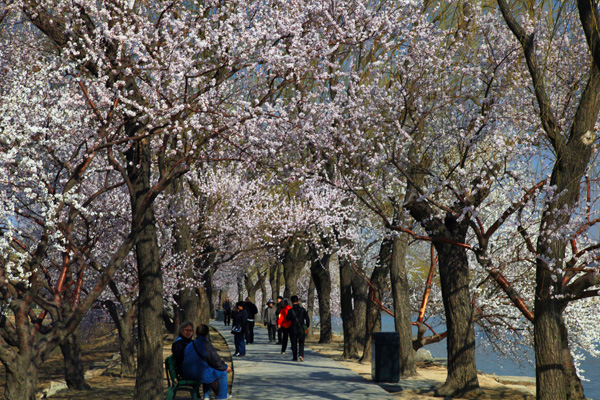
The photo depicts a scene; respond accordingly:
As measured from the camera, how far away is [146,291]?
10.4m

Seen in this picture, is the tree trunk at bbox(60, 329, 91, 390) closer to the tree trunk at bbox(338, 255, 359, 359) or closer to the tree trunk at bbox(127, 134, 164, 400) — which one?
the tree trunk at bbox(127, 134, 164, 400)

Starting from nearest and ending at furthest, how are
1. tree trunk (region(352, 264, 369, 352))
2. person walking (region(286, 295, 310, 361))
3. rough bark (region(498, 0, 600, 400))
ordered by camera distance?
rough bark (region(498, 0, 600, 400)), person walking (region(286, 295, 310, 361)), tree trunk (region(352, 264, 369, 352))

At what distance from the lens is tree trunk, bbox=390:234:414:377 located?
1600 centimetres

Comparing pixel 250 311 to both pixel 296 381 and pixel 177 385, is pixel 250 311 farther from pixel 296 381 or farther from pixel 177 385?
pixel 177 385

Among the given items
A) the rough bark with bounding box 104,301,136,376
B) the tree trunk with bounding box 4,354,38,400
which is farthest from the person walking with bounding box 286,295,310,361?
the tree trunk with bounding box 4,354,38,400

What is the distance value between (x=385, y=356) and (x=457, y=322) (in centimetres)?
204

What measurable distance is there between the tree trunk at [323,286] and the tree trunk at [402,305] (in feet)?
23.1

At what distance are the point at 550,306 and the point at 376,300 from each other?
950cm

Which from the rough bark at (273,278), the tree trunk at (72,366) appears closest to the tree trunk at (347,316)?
the tree trunk at (72,366)

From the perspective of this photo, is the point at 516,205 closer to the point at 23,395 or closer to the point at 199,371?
the point at 199,371

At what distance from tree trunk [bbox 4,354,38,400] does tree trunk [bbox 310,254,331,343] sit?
1493cm

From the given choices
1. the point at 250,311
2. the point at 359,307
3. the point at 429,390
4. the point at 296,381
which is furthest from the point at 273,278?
the point at 429,390

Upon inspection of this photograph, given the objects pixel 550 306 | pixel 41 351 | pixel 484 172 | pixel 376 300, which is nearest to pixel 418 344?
pixel 376 300

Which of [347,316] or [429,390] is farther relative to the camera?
[347,316]
